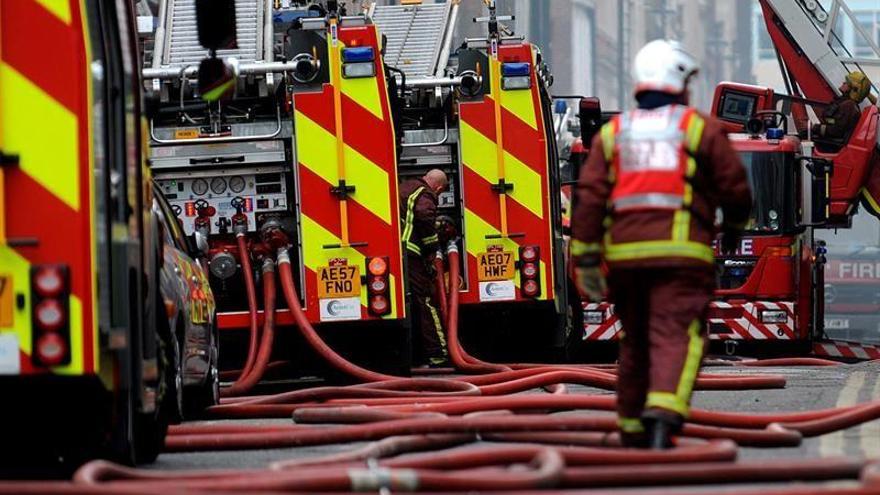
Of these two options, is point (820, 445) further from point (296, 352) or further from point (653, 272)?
point (296, 352)

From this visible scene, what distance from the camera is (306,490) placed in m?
6.95

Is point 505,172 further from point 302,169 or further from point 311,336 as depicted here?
point 311,336

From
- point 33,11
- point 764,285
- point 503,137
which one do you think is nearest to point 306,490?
point 33,11

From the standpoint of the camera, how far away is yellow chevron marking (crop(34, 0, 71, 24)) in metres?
7.44

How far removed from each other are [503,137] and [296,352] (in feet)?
8.91

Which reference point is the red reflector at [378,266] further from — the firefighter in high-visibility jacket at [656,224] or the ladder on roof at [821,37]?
the ladder on roof at [821,37]

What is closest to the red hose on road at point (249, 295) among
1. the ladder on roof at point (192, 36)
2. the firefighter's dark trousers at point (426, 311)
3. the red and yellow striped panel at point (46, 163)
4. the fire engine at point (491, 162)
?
the ladder on roof at point (192, 36)

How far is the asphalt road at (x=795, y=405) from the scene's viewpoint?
9117 millimetres

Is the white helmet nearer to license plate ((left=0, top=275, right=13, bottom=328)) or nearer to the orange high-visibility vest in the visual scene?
the orange high-visibility vest

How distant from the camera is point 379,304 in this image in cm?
1398

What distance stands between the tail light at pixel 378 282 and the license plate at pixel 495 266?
8.24 feet

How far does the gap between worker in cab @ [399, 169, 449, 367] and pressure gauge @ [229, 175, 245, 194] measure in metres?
1.74

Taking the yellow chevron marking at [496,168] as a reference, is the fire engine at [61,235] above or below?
above

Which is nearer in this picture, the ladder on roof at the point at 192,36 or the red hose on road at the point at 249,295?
the red hose on road at the point at 249,295
